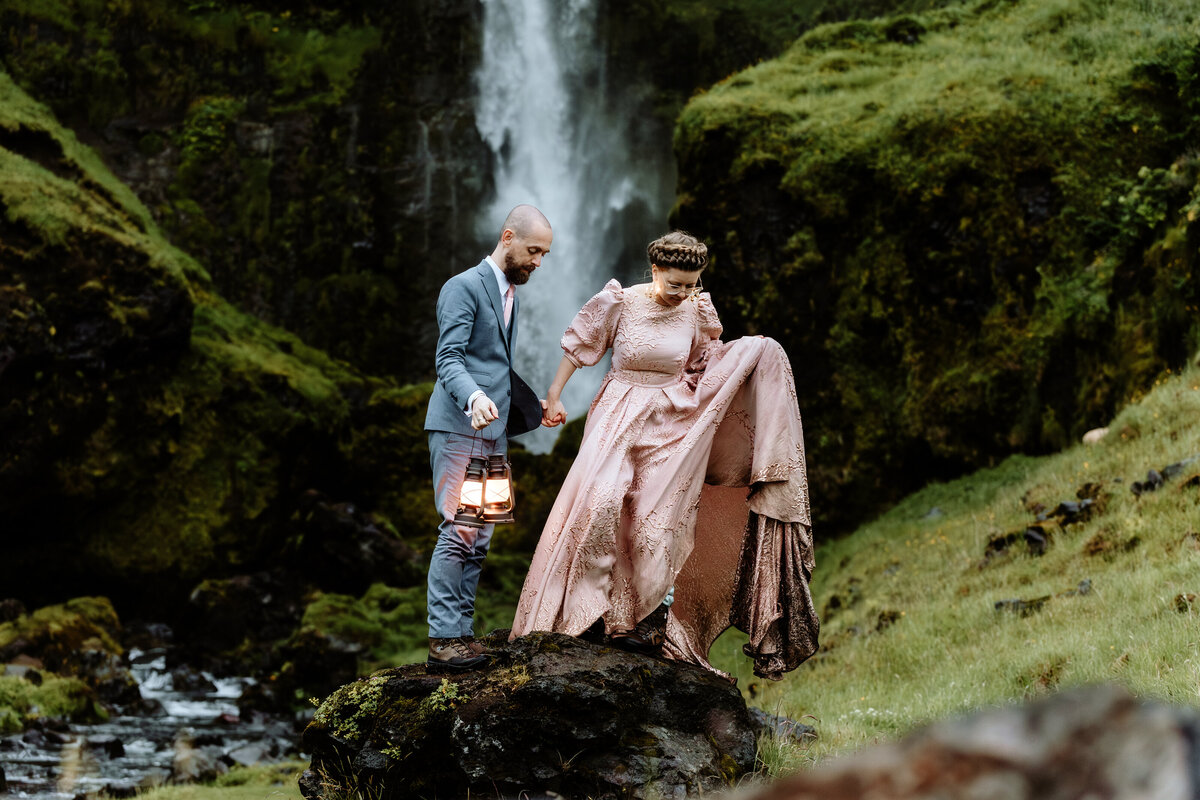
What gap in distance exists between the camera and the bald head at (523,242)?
201 inches

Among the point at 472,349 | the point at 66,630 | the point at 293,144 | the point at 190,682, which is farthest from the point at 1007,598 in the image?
the point at 293,144

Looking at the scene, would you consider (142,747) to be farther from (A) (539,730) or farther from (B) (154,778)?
(A) (539,730)

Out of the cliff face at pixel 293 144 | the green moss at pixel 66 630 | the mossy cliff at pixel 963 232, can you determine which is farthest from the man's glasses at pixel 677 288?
the cliff face at pixel 293 144

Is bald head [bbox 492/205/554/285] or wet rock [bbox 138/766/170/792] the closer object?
bald head [bbox 492/205/554/285]

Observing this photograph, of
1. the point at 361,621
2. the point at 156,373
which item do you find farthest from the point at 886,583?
the point at 156,373

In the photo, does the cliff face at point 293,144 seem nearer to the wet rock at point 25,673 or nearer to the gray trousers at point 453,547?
the wet rock at point 25,673

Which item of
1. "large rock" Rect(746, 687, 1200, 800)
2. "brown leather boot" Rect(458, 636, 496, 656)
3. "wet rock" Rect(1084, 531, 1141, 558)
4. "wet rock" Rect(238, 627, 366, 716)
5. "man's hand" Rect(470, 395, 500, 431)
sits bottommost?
"wet rock" Rect(238, 627, 366, 716)

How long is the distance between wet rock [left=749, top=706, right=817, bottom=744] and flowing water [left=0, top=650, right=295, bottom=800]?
6.20 metres

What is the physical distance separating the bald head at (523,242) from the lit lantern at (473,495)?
1.04m

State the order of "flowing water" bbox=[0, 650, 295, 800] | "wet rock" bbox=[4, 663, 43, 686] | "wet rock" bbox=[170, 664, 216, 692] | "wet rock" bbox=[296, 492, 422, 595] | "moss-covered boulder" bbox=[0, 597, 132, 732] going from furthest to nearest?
1. "wet rock" bbox=[296, 492, 422, 595]
2. "wet rock" bbox=[170, 664, 216, 692]
3. "wet rock" bbox=[4, 663, 43, 686]
4. "moss-covered boulder" bbox=[0, 597, 132, 732]
5. "flowing water" bbox=[0, 650, 295, 800]

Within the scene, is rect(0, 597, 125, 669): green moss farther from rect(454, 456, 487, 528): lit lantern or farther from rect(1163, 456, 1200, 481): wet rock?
rect(1163, 456, 1200, 481): wet rock

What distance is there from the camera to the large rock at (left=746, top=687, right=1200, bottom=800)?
1.11 metres

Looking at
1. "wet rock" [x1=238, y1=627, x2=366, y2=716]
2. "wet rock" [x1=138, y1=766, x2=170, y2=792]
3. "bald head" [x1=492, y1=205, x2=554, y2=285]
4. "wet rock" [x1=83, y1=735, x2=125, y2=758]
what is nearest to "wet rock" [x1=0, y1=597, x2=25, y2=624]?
"wet rock" [x1=238, y1=627, x2=366, y2=716]

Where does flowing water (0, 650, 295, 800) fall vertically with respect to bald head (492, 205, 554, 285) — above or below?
below
